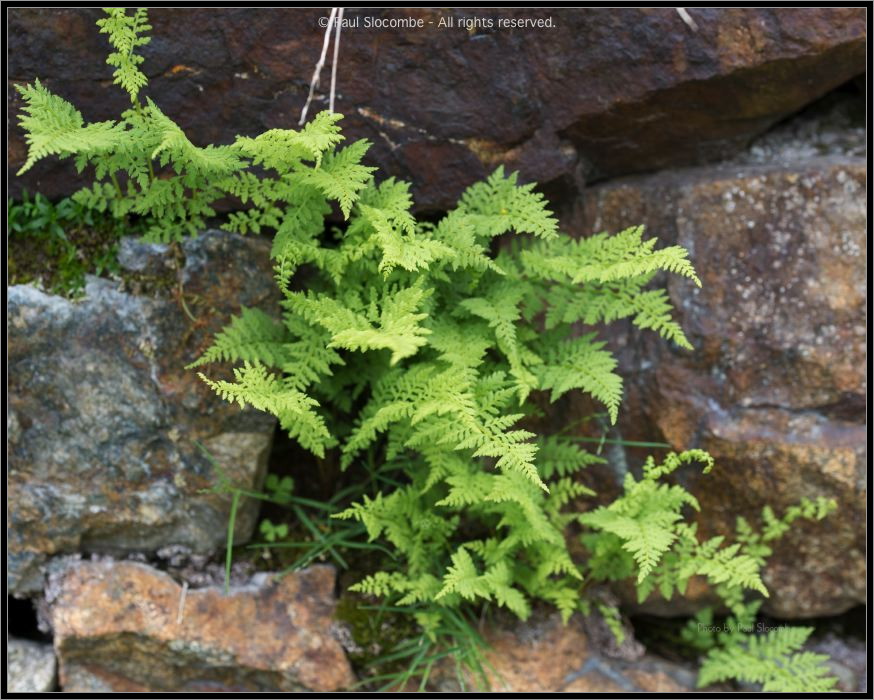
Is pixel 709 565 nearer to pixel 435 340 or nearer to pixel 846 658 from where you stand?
pixel 846 658

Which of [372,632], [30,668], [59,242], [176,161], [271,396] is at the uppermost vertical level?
[176,161]

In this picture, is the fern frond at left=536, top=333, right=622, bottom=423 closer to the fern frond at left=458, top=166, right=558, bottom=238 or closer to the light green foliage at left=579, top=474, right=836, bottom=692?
the light green foliage at left=579, top=474, right=836, bottom=692

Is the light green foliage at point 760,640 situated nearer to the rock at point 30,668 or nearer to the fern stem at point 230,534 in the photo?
the fern stem at point 230,534

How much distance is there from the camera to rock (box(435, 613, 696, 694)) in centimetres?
411

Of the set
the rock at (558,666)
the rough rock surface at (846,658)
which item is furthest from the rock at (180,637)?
the rough rock surface at (846,658)

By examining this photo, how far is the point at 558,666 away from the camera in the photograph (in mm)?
4168

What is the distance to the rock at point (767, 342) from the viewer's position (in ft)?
13.2

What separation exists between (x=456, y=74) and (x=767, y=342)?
1893 millimetres

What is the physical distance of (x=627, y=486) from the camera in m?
3.78

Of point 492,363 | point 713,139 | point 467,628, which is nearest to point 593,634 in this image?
point 467,628

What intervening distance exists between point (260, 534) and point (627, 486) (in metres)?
1.83

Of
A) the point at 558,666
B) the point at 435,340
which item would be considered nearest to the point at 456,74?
the point at 435,340

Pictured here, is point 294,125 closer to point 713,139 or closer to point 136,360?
point 136,360

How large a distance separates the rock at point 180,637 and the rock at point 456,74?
72.6 inches
